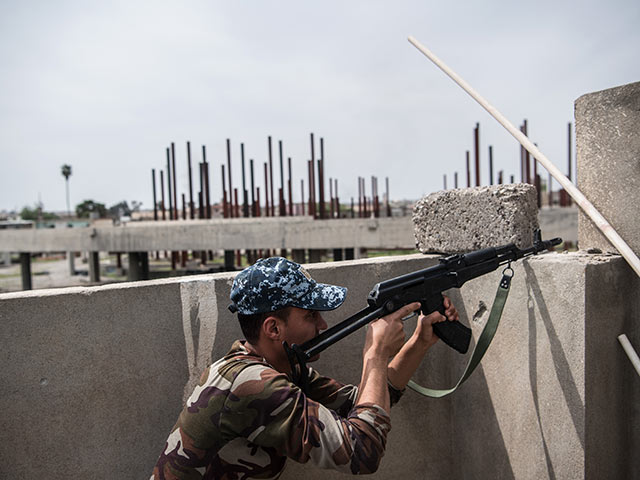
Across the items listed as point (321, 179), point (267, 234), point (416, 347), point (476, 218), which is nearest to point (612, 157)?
point (476, 218)

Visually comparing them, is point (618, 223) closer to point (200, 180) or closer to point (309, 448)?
point (309, 448)

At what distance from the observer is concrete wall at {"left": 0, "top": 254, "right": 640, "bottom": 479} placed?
1.72 m

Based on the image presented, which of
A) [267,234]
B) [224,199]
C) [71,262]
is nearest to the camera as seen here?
[267,234]

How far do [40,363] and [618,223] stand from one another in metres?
2.38

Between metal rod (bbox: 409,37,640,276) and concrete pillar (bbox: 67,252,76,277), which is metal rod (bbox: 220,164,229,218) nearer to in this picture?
metal rod (bbox: 409,37,640,276)

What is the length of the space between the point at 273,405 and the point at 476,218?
4.54ft

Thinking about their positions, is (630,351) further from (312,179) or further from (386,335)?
(312,179)

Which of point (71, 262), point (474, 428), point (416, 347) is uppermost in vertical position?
point (416, 347)

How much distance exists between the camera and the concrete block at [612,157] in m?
1.84

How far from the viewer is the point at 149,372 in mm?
1872

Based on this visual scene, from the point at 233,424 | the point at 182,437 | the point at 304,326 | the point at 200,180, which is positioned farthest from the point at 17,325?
the point at 200,180

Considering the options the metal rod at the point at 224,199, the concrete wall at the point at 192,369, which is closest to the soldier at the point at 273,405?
the concrete wall at the point at 192,369

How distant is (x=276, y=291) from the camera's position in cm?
150

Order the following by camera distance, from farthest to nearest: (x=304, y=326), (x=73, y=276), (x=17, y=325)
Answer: (x=73, y=276) < (x=17, y=325) < (x=304, y=326)
